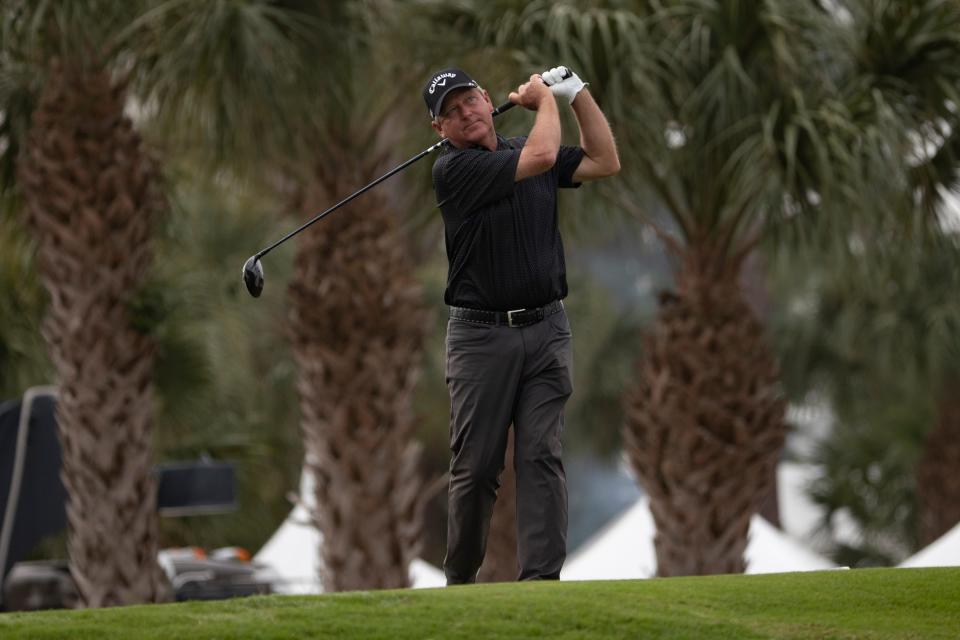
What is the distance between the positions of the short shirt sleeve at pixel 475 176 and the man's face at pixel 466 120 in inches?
2.7

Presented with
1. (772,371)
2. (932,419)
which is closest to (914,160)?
(772,371)

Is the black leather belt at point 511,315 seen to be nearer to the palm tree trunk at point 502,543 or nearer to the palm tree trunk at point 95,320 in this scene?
the palm tree trunk at point 95,320

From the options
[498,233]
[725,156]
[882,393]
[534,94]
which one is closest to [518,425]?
[498,233]

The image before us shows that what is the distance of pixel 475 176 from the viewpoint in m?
6.12

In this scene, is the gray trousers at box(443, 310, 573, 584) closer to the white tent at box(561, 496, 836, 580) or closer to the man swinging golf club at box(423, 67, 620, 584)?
the man swinging golf club at box(423, 67, 620, 584)

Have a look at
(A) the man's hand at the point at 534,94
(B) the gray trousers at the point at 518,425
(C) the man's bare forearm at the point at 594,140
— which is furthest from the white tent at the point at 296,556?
(A) the man's hand at the point at 534,94

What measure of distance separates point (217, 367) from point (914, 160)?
898 centimetres

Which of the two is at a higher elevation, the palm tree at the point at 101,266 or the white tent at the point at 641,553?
the palm tree at the point at 101,266

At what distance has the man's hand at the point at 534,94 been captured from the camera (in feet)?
20.2

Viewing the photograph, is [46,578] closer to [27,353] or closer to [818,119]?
[27,353]

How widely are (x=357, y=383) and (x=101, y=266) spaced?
173 cm

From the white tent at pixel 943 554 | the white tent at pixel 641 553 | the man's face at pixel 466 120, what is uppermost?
the man's face at pixel 466 120

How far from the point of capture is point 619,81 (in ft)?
34.6

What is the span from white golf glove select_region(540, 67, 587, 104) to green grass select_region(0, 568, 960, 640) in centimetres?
162
